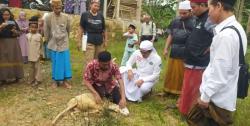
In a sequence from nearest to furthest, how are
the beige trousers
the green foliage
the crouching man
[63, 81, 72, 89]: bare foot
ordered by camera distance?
the crouching man < [63, 81, 72, 89]: bare foot < the beige trousers < the green foliage

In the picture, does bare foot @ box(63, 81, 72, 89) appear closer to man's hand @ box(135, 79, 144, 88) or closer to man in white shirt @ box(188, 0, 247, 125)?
man's hand @ box(135, 79, 144, 88)

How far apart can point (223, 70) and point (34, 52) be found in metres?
5.73

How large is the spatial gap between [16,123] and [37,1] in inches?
517

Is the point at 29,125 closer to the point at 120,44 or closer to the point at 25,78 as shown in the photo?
the point at 25,78

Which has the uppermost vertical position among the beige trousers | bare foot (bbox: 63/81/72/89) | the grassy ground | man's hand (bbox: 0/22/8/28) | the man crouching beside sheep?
man's hand (bbox: 0/22/8/28)

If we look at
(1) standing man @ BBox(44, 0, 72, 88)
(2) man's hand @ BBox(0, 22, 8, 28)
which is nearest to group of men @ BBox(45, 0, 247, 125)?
(1) standing man @ BBox(44, 0, 72, 88)

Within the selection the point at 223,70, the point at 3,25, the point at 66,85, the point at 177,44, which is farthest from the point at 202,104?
the point at 3,25

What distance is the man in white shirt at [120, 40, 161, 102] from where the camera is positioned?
7980 millimetres

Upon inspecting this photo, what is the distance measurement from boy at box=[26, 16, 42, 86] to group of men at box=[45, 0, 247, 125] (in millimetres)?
395

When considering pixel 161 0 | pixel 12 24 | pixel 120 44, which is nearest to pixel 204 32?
pixel 12 24

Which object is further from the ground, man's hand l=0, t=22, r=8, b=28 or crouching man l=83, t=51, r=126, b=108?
man's hand l=0, t=22, r=8, b=28

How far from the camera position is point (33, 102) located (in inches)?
308

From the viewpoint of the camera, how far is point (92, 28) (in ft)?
28.4

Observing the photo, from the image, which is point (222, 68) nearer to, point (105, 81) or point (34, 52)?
point (105, 81)
